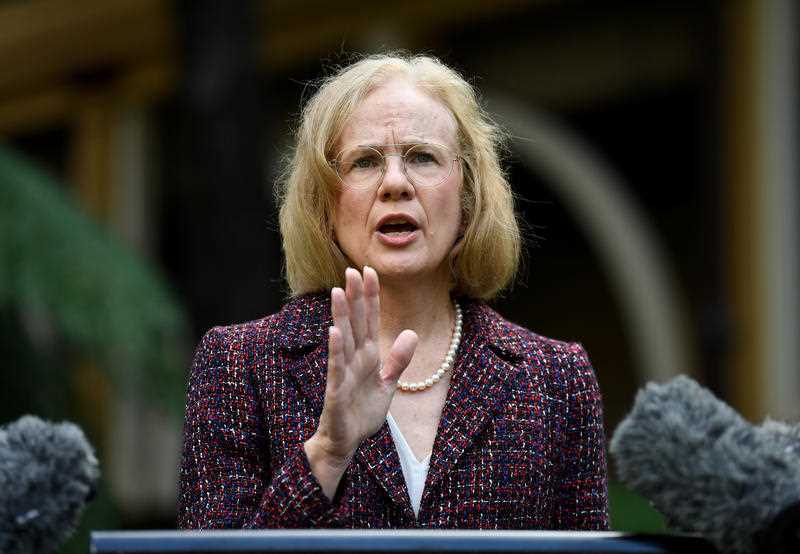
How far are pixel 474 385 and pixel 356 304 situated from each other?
0.49 meters

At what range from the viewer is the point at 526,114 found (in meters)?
12.1

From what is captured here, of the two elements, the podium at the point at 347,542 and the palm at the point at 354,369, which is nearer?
the podium at the point at 347,542

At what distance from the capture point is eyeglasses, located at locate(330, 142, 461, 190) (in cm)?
260

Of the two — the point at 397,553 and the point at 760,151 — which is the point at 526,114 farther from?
the point at 397,553

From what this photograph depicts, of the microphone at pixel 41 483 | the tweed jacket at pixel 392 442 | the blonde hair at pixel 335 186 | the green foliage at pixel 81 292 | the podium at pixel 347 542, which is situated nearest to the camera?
the podium at pixel 347 542

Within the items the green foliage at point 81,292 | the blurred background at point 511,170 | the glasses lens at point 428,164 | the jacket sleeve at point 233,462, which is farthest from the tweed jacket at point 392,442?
the blurred background at point 511,170

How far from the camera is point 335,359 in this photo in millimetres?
2199

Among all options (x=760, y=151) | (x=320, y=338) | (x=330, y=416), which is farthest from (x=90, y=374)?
(x=760, y=151)

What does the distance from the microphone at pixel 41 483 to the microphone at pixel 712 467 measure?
0.74 metres

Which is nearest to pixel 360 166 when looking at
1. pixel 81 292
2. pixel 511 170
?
pixel 81 292

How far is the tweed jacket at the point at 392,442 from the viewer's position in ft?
7.98

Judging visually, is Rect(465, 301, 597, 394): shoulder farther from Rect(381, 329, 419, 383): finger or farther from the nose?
Rect(381, 329, 419, 383): finger

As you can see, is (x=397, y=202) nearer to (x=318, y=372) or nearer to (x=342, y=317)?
(x=318, y=372)

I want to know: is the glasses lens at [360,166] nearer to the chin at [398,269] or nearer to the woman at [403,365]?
the woman at [403,365]
